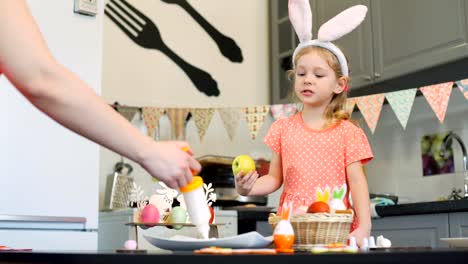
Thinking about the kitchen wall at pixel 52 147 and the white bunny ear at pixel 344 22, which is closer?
the white bunny ear at pixel 344 22

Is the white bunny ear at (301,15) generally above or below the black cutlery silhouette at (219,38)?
below

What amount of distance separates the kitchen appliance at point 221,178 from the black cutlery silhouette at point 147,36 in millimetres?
592

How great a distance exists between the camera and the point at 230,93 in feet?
14.4

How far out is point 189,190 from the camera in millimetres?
1072

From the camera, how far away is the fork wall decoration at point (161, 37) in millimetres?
4070

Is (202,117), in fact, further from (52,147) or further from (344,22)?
(344,22)

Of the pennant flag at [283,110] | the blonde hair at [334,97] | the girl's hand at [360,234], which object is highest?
the pennant flag at [283,110]

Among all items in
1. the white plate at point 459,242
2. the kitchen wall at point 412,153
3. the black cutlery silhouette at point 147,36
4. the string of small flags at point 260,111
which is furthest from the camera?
the black cutlery silhouette at point 147,36

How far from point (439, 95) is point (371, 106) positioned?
38 centimetres

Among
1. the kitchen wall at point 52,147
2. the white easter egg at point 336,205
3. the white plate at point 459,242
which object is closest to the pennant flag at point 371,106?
the kitchen wall at point 52,147

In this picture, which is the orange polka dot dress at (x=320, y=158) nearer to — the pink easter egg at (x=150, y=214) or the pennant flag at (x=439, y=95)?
the pink easter egg at (x=150, y=214)

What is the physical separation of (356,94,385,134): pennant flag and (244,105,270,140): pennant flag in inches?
22.0

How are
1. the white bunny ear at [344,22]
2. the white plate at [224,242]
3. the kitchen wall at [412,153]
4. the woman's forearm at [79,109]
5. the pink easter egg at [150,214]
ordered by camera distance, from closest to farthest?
the woman's forearm at [79,109] < the white plate at [224,242] < the pink easter egg at [150,214] < the white bunny ear at [344,22] < the kitchen wall at [412,153]

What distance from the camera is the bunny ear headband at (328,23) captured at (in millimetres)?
1688
